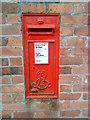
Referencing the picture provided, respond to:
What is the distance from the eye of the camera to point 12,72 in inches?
64.3

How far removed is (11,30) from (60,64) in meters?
0.73

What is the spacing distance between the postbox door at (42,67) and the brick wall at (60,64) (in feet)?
0.37

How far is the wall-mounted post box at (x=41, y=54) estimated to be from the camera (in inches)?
59.2

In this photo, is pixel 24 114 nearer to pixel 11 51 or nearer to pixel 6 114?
pixel 6 114

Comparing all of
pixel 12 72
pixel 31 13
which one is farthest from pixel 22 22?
pixel 12 72

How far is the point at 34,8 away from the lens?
4.89 ft

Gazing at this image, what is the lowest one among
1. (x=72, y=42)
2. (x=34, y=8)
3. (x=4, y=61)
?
(x=4, y=61)

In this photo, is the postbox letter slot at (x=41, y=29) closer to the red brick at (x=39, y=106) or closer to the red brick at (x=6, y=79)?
the red brick at (x=6, y=79)

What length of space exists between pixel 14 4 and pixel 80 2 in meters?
0.76

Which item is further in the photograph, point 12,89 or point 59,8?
point 12,89

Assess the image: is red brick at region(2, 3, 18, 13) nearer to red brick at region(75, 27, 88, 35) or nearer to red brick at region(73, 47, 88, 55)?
red brick at region(75, 27, 88, 35)

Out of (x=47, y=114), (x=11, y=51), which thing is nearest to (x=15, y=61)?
(x=11, y=51)

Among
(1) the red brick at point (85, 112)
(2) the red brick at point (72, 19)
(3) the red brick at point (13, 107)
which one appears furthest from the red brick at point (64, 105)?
(2) the red brick at point (72, 19)

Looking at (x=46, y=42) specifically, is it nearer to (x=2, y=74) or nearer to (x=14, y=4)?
(x=14, y=4)
